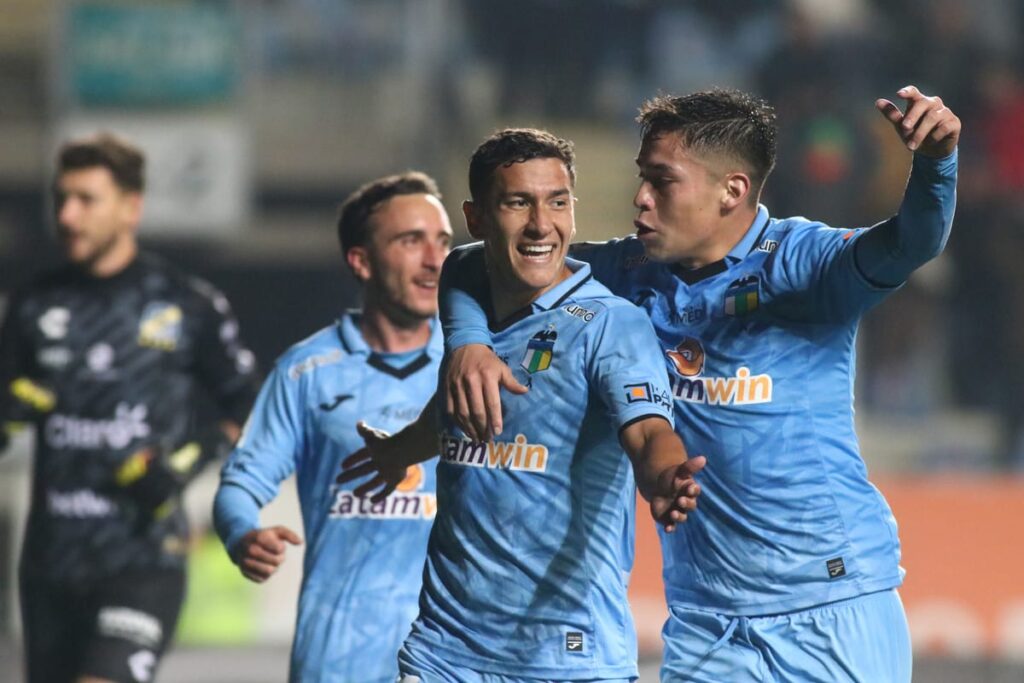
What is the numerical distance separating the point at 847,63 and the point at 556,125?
2.08 metres

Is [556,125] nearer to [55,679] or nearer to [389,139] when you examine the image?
[389,139]

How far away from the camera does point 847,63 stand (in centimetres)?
1193

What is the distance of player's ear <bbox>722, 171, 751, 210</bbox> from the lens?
388 cm

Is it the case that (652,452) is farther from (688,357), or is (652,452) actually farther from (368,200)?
(368,200)

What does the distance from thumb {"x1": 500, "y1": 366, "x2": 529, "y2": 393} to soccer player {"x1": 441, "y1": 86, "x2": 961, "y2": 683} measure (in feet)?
0.80

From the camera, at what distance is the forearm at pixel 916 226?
11.4 ft

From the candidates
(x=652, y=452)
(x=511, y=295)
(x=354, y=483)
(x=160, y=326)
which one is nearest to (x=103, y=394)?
(x=160, y=326)

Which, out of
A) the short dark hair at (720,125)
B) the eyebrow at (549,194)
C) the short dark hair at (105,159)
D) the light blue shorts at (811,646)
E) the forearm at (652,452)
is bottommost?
the light blue shorts at (811,646)

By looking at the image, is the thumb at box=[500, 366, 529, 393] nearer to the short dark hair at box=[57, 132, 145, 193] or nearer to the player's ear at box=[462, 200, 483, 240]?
the player's ear at box=[462, 200, 483, 240]

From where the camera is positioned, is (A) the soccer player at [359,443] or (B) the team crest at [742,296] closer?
(B) the team crest at [742,296]

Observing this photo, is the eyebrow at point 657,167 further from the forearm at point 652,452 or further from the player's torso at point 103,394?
the player's torso at point 103,394

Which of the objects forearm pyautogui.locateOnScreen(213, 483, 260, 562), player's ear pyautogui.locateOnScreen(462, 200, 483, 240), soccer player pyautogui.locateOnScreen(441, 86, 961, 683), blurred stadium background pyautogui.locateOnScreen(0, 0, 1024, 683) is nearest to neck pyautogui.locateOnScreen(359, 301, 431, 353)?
forearm pyautogui.locateOnScreen(213, 483, 260, 562)

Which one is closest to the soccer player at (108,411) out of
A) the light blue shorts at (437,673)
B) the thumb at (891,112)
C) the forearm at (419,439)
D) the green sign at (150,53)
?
the forearm at (419,439)

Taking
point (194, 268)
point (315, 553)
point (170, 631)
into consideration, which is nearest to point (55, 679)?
point (170, 631)
